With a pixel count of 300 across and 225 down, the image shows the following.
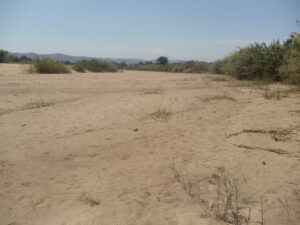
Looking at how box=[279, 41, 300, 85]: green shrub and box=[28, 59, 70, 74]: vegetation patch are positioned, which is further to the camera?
box=[28, 59, 70, 74]: vegetation patch

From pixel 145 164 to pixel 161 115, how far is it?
2458 mm

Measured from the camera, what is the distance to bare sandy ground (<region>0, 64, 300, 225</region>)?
2396 mm

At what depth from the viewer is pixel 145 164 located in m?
3.39

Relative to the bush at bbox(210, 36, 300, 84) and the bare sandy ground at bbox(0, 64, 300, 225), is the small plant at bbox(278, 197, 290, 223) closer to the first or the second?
the bare sandy ground at bbox(0, 64, 300, 225)

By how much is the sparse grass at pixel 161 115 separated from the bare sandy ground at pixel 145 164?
0.9 inches

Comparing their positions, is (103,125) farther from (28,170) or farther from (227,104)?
(227,104)

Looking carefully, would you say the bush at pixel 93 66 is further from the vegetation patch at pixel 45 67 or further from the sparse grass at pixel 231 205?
the sparse grass at pixel 231 205

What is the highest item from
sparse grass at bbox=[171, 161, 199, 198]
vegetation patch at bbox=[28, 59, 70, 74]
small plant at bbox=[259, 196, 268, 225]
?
vegetation patch at bbox=[28, 59, 70, 74]

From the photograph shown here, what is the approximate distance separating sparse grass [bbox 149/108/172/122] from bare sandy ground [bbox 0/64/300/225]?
23mm

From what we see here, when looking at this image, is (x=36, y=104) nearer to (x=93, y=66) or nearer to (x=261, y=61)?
(x=261, y=61)

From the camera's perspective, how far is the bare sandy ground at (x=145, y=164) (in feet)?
7.86

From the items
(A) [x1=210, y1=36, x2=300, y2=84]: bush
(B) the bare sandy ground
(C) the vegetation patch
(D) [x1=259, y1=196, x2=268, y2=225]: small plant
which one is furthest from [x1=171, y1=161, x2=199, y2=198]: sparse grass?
(C) the vegetation patch

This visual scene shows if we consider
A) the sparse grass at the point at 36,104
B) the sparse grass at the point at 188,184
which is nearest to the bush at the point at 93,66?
the sparse grass at the point at 36,104

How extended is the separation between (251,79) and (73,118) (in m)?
10.7
